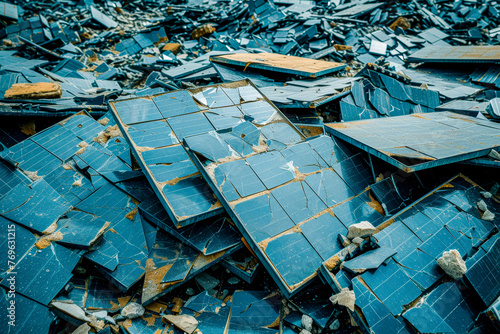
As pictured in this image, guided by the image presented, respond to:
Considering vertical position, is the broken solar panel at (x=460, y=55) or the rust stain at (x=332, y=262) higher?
the broken solar panel at (x=460, y=55)

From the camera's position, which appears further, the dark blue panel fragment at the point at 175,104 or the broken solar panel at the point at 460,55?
the broken solar panel at the point at 460,55

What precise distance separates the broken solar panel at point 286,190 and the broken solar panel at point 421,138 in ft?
1.77

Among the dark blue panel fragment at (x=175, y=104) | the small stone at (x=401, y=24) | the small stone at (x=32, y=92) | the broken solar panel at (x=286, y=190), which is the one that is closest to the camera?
the broken solar panel at (x=286, y=190)

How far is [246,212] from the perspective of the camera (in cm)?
435

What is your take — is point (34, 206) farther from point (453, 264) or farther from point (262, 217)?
point (453, 264)

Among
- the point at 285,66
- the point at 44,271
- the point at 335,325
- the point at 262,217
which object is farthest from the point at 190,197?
the point at 285,66

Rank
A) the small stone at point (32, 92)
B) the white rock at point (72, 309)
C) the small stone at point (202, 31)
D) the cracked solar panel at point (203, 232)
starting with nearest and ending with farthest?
the white rock at point (72, 309) → the cracked solar panel at point (203, 232) → the small stone at point (32, 92) → the small stone at point (202, 31)

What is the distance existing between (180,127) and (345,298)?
4065mm

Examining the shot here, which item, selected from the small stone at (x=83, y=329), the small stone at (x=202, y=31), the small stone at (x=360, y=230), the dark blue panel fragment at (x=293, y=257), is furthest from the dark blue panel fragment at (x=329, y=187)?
the small stone at (x=202, y=31)

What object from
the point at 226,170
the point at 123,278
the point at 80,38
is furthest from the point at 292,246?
the point at 80,38

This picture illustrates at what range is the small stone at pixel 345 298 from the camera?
137 inches

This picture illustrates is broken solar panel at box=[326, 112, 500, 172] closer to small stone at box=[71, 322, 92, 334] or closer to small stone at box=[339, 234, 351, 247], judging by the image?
small stone at box=[339, 234, 351, 247]

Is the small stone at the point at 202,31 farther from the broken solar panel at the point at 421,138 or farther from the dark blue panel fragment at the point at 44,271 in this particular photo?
the dark blue panel fragment at the point at 44,271

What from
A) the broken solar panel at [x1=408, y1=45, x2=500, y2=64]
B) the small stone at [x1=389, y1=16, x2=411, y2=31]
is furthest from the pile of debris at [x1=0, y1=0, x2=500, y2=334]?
the small stone at [x1=389, y1=16, x2=411, y2=31]
